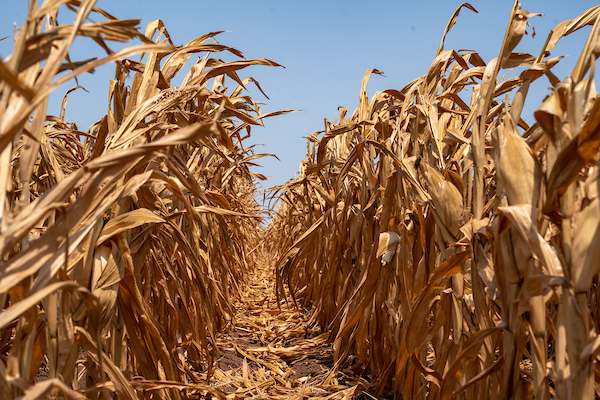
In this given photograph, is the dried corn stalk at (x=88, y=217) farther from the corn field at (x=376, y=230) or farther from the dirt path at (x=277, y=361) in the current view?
the dirt path at (x=277, y=361)

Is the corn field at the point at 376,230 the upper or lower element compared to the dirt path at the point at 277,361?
upper

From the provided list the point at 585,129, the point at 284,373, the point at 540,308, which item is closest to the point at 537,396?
the point at 540,308

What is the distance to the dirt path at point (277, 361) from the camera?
1816mm

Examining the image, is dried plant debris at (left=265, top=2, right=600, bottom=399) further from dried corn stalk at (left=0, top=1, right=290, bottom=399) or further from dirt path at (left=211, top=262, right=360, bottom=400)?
dried corn stalk at (left=0, top=1, right=290, bottom=399)

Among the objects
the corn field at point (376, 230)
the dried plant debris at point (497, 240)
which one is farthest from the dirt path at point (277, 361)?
the dried plant debris at point (497, 240)

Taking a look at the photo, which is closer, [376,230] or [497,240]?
[497,240]

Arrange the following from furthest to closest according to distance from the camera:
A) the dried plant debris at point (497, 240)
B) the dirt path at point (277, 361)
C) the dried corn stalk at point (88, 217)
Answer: the dirt path at point (277, 361) → the dried plant debris at point (497, 240) → the dried corn stalk at point (88, 217)

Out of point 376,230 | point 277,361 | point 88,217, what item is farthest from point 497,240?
point 277,361

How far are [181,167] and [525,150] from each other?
2.14 ft

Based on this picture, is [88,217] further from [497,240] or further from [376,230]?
[376,230]

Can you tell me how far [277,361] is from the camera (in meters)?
2.33

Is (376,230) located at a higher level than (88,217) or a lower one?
lower

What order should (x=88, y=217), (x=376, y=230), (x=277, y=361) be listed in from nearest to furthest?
(x=88, y=217) < (x=376, y=230) < (x=277, y=361)

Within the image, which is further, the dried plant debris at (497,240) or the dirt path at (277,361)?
the dirt path at (277,361)
